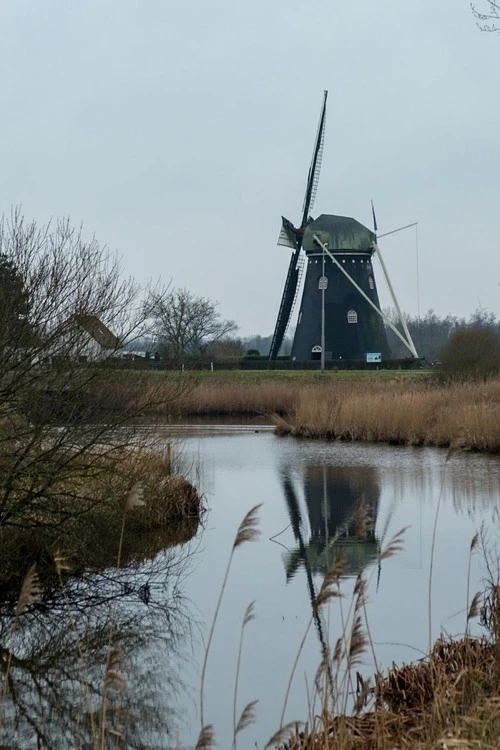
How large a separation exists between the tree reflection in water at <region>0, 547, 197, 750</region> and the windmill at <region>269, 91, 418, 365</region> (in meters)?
29.0

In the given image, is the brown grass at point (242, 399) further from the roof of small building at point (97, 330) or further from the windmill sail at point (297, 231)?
the roof of small building at point (97, 330)

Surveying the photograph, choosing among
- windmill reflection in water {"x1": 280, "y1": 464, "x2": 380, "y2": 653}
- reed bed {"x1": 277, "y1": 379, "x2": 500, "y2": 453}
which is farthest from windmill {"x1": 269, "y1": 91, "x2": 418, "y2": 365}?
windmill reflection in water {"x1": 280, "y1": 464, "x2": 380, "y2": 653}

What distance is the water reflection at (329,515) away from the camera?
30.6 feet

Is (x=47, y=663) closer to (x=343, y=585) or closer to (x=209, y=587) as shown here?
(x=209, y=587)

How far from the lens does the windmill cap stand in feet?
123

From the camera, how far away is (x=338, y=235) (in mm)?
37688

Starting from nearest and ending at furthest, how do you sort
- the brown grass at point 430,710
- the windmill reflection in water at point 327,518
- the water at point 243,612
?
the brown grass at point 430,710 → the water at point 243,612 → the windmill reflection in water at point 327,518

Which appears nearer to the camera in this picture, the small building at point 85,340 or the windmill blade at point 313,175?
the small building at point 85,340

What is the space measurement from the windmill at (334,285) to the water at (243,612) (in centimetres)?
2384

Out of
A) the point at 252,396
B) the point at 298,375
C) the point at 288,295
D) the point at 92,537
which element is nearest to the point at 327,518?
the point at 92,537

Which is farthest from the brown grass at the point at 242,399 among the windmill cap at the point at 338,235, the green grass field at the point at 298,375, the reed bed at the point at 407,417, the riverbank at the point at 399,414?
the windmill cap at the point at 338,235

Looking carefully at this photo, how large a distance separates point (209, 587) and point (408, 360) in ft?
105

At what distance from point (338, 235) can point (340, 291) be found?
2134 mm

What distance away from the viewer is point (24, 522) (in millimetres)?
7848
